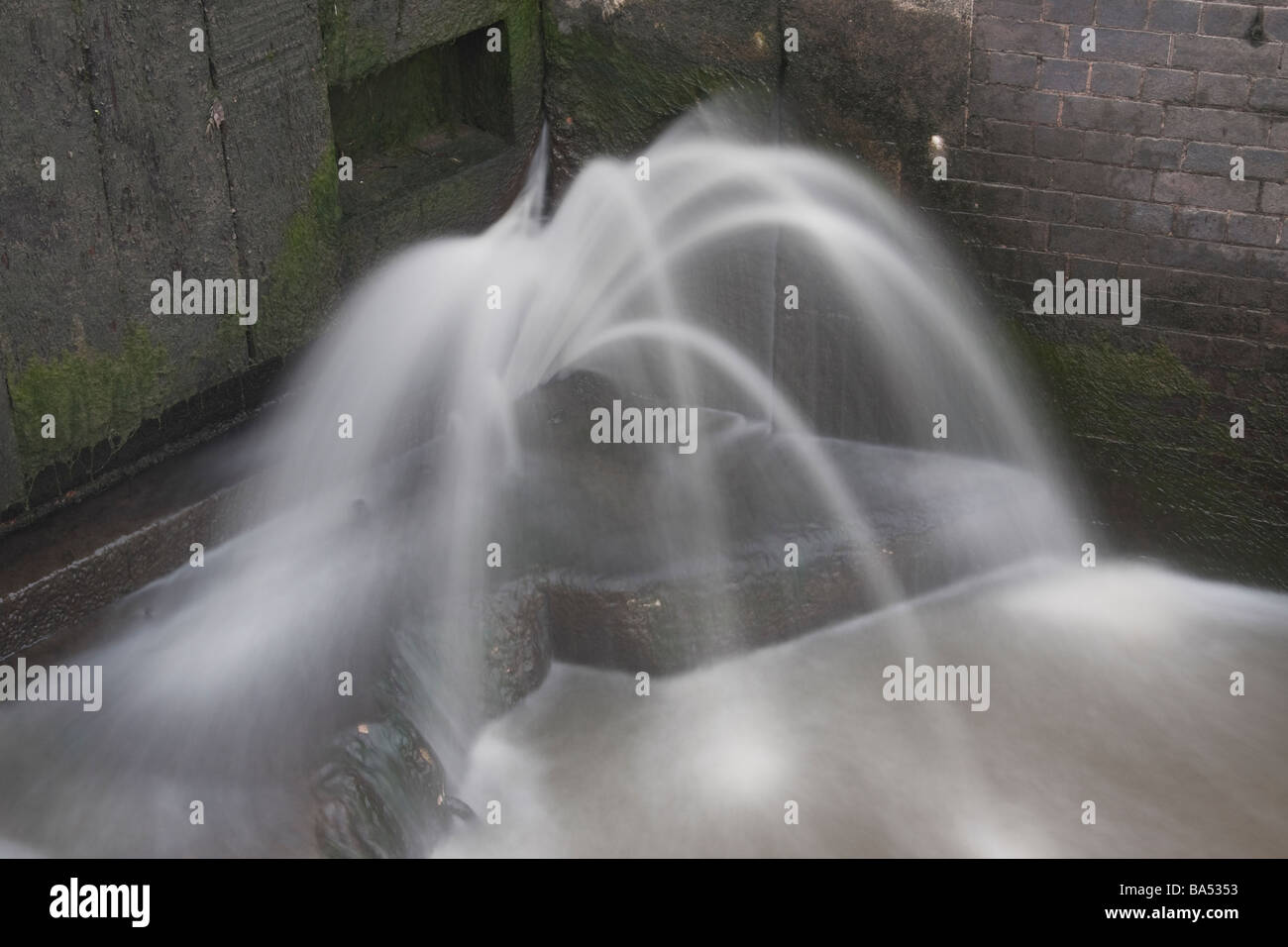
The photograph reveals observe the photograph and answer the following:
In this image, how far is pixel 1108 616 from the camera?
5.66m

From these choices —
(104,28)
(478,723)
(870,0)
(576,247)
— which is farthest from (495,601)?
(870,0)

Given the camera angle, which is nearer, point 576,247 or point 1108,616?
point 1108,616

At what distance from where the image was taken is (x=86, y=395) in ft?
15.2

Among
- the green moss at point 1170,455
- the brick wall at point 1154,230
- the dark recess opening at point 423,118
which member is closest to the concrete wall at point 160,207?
the dark recess opening at point 423,118

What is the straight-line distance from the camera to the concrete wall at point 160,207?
14.2 feet

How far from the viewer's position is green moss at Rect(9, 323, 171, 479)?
447cm

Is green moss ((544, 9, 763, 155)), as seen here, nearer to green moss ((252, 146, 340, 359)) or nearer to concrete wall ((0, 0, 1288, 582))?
concrete wall ((0, 0, 1288, 582))

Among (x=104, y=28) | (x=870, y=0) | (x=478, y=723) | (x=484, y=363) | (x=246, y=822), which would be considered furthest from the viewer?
(x=484, y=363)

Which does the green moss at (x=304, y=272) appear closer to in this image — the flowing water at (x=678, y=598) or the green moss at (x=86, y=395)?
the flowing water at (x=678, y=598)

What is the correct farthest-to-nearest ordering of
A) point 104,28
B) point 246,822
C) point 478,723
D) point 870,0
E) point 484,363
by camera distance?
point 484,363 < point 870,0 < point 478,723 < point 104,28 < point 246,822

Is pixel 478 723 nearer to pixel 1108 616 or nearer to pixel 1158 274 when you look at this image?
pixel 1108 616

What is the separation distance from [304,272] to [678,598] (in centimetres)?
164

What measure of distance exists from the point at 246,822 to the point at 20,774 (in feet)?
2.13

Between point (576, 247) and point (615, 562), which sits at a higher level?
point (576, 247)
